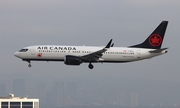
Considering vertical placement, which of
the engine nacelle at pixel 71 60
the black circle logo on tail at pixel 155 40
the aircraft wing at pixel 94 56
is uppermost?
the black circle logo on tail at pixel 155 40

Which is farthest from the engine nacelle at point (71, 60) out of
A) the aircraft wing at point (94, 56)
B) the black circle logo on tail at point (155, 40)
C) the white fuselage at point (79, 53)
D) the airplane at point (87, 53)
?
the black circle logo on tail at point (155, 40)

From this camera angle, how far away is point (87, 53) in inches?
3826

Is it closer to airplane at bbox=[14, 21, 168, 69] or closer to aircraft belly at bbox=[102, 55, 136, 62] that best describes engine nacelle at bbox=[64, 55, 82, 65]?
airplane at bbox=[14, 21, 168, 69]

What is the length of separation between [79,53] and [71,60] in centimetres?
267

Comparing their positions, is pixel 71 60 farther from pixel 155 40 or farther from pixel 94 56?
pixel 155 40

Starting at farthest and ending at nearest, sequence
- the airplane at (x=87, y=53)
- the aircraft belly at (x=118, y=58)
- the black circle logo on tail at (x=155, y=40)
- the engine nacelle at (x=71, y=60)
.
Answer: the black circle logo on tail at (x=155, y=40), the aircraft belly at (x=118, y=58), the airplane at (x=87, y=53), the engine nacelle at (x=71, y=60)

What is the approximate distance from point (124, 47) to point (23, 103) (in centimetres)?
3732

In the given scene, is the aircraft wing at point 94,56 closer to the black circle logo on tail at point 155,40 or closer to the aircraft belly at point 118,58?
the aircraft belly at point 118,58

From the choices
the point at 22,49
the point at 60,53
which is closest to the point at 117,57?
the point at 60,53

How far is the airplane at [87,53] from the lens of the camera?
95.5 m

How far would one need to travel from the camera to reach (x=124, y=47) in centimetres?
9931

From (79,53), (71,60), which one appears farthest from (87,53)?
(71,60)

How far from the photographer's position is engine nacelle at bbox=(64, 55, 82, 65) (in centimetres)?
9494

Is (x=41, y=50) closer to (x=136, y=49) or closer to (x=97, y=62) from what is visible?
(x=97, y=62)
